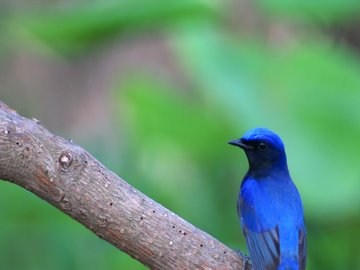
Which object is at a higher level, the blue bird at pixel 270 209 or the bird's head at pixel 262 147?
the bird's head at pixel 262 147

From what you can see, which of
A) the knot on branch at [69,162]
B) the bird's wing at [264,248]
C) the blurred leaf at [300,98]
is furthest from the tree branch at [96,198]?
the blurred leaf at [300,98]

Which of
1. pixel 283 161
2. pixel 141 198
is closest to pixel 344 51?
pixel 283 161

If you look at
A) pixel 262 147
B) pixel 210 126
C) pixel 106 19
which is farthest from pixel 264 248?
pixel 106 19

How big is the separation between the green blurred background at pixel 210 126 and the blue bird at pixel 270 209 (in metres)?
0.55

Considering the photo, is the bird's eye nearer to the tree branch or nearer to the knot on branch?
the tree branch

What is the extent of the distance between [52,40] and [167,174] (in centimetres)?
96

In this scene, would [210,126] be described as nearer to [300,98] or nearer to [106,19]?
[300,98]

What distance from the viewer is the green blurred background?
13.1 ft

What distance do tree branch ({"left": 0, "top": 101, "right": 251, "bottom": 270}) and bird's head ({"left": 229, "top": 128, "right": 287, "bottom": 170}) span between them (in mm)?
747

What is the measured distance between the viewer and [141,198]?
244cm

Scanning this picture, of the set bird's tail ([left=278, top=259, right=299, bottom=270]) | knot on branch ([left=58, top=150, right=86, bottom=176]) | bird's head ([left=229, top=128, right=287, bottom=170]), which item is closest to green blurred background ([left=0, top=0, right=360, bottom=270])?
bird's head ([left=229, top=128, right=287, bottom=170])

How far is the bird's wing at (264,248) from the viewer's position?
2889 millimetres

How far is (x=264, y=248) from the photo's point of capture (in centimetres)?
298

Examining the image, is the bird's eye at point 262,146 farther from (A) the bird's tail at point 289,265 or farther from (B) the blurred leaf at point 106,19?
(B) the blurred leaf at point 106,19
